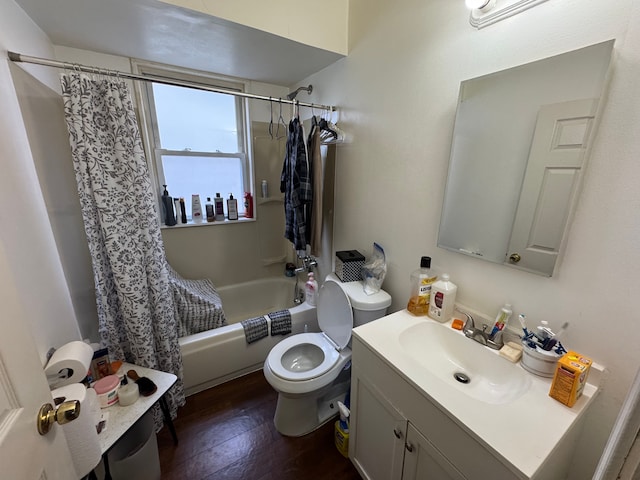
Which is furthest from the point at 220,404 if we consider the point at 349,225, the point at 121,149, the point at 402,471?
the point at 121,149

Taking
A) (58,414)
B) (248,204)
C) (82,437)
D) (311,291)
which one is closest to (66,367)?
(82,437)

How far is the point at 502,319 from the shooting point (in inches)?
38.6

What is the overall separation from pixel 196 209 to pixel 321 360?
1672 millimetres

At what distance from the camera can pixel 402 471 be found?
3.19 ft

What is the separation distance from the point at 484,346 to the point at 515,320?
0.15m

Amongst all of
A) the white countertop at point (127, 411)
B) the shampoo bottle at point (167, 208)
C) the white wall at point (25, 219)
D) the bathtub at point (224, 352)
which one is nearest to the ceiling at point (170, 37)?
the white wall at point (25, 219)

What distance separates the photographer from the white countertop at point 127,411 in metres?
1.02

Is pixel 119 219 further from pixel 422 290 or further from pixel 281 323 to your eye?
pixel 422 290

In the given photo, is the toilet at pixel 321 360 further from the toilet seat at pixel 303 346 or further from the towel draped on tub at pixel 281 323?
the towel draped on tub at pixel 281 323

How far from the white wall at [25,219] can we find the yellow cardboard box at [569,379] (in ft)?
5.52

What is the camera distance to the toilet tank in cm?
137

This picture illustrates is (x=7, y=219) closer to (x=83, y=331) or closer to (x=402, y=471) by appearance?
(x=83, y=331)

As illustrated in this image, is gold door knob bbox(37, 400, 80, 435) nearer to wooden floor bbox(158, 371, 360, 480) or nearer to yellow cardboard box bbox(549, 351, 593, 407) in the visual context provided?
wooden floor bbox(158, 371, 360, 480)

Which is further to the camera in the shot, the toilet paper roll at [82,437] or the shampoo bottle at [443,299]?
the shampoo bottle at [443,299]
